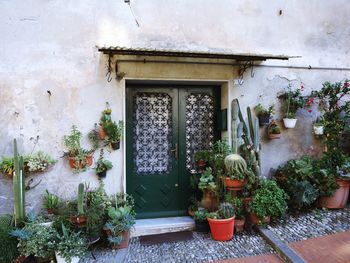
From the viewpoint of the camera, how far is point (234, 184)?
434 centimetres

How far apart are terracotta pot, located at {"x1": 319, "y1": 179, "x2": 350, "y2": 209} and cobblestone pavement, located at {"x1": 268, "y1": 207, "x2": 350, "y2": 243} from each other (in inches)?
4.0

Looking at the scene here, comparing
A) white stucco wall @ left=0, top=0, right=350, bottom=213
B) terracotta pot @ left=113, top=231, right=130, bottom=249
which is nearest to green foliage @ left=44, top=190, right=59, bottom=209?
white stucco wall @ left=0, top=0, right=350, bottom=213

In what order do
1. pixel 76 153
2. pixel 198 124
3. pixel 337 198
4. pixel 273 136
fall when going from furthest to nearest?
1. pixel 198 124
2. pixel 273 136
3. pixel 337 198
4. pixel 76 153

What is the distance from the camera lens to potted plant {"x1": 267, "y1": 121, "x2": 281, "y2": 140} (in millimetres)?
4773

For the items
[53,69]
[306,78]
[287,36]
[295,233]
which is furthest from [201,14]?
[295,233]

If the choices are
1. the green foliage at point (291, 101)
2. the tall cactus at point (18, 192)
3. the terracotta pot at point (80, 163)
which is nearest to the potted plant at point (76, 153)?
the terracotta pot at point (80, 163)

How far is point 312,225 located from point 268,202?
83cm

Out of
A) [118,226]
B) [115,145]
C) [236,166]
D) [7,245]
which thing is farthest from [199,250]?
[7,245]

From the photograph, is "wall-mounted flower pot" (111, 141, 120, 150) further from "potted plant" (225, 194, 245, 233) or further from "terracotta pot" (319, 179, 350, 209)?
"terracotta pot" (319, 179, 350, 209)

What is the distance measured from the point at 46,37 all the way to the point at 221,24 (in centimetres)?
287

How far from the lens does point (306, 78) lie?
510cm

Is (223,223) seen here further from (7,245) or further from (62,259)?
(7,245)

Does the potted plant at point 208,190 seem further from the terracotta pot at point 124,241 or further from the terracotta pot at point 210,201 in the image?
the terracotta pot at point 124,241

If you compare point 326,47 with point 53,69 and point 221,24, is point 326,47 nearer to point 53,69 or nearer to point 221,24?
point 221,24
